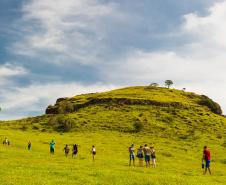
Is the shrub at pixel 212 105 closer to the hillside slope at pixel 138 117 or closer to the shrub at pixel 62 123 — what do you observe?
the hillside slope at pixel 138 117

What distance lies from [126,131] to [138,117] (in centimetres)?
1449

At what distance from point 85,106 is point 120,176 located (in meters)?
122

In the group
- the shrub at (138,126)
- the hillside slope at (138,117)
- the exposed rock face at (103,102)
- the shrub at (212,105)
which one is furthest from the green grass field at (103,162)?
the shrub at (212,105)

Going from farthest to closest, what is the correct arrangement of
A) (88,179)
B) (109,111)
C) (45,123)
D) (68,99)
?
(68,99), (109,111), (45,123), (88,179)

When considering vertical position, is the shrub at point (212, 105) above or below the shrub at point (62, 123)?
above

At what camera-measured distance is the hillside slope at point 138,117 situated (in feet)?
410

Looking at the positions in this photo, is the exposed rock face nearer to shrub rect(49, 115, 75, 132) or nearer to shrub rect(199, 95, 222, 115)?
shrub rect(199, 95, 222, 115)

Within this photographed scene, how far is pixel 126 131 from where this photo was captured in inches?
4828

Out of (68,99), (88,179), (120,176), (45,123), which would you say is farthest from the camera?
(68,99)

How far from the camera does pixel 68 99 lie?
183m

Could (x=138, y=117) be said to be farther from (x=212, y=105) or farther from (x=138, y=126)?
(x=212, y=105)

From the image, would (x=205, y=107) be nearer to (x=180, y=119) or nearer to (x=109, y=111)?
(x=180, y=119)

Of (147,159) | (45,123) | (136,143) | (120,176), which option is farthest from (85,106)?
(120,176)

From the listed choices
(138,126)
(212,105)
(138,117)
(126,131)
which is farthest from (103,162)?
(212,105)
